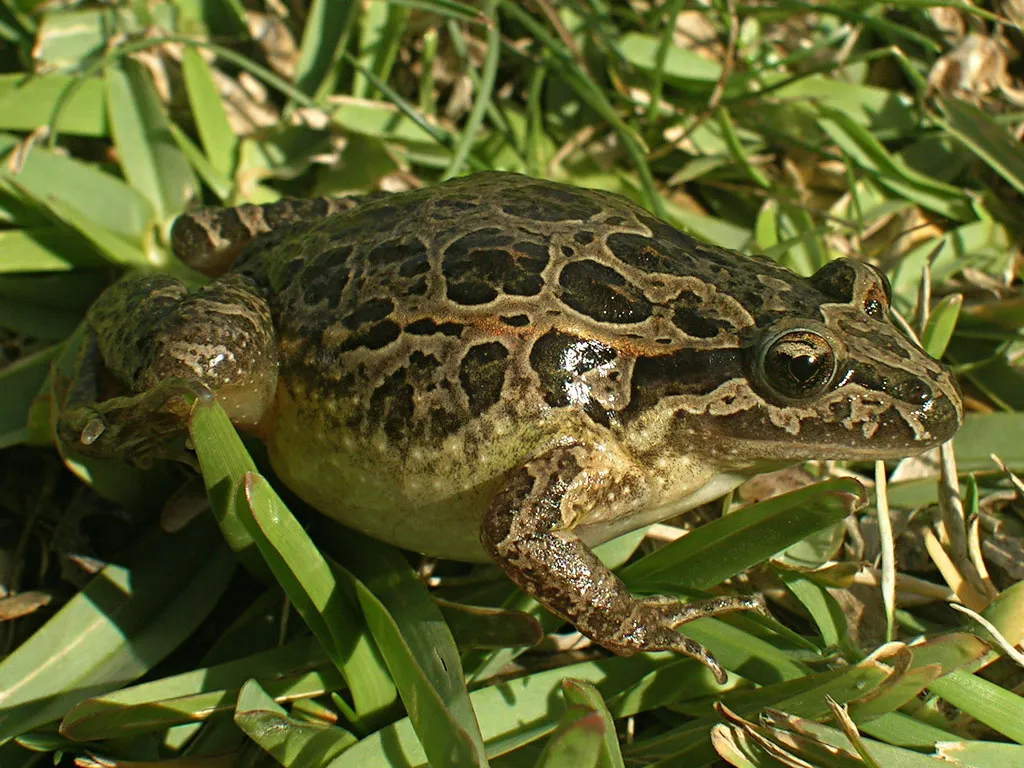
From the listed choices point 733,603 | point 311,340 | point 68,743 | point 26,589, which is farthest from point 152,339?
point 733,603

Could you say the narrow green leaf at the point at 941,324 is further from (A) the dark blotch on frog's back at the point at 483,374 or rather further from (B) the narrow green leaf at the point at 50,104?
(B) the narrow green leaf at the point at 50,104

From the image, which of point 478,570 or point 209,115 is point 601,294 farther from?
point 209,115

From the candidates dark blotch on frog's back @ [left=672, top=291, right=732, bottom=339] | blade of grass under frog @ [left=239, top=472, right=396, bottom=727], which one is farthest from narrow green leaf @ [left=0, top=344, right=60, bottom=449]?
dark blotch on frog's back @ [left=672, top=291, right=732, bottom=339]

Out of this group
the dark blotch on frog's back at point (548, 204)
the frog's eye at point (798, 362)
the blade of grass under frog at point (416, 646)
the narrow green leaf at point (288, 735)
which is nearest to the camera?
the blade of grass under frog at point (416, 646)

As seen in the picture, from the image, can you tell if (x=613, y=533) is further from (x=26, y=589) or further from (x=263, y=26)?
(x=263, y=26)

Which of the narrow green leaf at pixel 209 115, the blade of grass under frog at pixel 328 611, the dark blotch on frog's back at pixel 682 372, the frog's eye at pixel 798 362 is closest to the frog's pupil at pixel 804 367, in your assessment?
the frog's eye at pixel 798 362

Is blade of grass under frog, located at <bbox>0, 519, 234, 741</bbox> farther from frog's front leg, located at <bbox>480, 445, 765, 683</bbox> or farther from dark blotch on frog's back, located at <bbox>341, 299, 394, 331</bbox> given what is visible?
frog's front leg, located at <bbox>480, 445, 765, 683</bbox>
